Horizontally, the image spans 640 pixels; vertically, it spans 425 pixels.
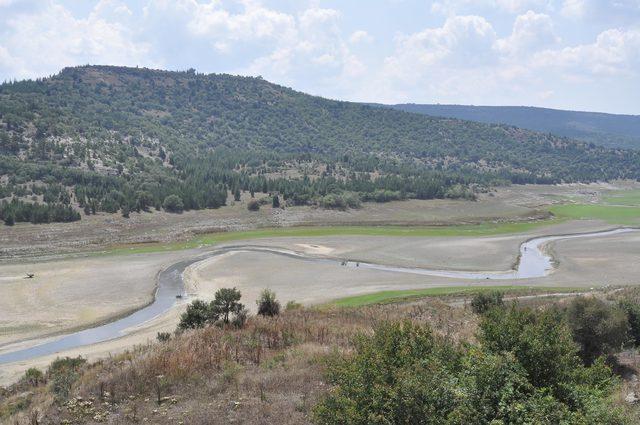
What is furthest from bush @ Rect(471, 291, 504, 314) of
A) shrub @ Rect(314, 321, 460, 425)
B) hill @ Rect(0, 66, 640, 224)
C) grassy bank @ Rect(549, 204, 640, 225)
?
grassy bank @ Rect(549, 204, 640, 225)

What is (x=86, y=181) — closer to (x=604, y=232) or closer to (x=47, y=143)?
(x=47, y=143)

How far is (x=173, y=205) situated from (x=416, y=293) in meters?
51.2

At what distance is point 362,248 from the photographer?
6425cm

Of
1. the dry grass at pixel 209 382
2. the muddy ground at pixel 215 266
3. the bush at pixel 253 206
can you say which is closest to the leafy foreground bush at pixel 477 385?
the dry grass at pixel 209 382

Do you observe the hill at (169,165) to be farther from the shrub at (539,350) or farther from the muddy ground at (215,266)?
the shrub at (539,350)

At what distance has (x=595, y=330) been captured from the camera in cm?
2277

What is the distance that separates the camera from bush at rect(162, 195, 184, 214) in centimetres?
8400

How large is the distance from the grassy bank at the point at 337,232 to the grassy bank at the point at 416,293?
28394 mm

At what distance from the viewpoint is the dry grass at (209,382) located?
15.2 m

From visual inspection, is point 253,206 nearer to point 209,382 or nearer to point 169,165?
point 169,165

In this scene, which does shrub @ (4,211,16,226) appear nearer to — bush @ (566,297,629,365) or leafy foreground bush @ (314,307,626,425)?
bush @ (566,297,629,365)

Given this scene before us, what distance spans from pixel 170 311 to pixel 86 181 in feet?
193

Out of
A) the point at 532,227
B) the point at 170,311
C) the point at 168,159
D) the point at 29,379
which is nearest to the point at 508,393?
the point at 29,379

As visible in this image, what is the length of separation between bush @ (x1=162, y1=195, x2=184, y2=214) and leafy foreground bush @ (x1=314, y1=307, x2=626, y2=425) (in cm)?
Result: 7484
